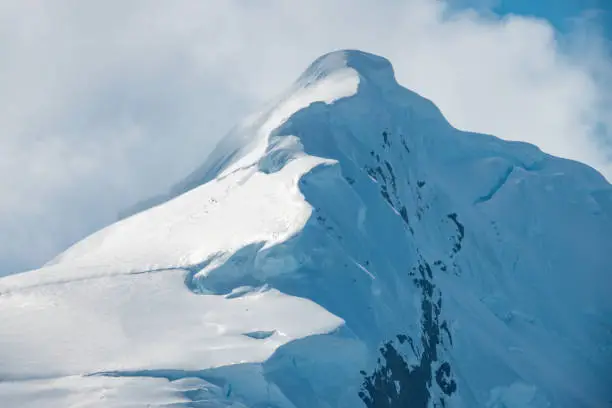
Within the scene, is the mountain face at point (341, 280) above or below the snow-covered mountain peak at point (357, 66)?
below

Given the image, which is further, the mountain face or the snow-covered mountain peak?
the snow-covered mountain peak

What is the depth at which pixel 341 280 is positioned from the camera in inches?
2938

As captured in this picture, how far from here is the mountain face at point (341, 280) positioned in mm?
64500

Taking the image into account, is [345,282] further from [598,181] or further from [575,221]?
[598,181]

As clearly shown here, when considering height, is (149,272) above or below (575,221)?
below

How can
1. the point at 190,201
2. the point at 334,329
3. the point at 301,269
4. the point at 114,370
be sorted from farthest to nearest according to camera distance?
the point at 190,201 → the point at 301,269 → the point at 334,329 → the point at 114,370

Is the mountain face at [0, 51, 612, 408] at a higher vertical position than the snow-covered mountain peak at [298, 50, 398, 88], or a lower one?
lower

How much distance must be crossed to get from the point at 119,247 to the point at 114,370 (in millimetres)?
21012

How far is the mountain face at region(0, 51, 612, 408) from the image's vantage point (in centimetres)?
6450

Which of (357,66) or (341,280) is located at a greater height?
(357,66)

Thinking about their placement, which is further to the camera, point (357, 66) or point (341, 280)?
point (357, 66)

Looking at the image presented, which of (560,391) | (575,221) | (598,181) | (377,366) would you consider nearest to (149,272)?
(377,366)

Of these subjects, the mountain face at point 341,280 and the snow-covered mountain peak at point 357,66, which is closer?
the mountain face at point 341,280

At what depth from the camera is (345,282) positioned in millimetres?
74688
